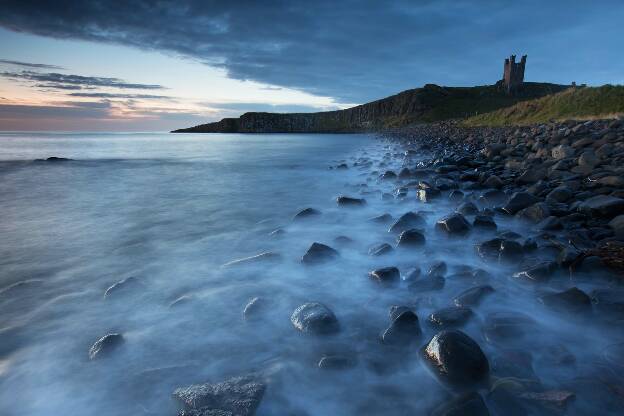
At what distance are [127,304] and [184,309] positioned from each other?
0.61m

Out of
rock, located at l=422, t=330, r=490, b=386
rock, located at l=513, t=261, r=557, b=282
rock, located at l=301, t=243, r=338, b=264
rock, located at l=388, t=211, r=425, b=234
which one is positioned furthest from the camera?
rock, located at l=388, t=211, r=425, b=234

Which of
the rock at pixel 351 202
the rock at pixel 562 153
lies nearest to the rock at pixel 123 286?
the rock at pixel 351 202

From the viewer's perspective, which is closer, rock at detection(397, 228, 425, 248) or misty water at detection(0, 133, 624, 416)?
misty water at detection(0, 133, 624, 416)

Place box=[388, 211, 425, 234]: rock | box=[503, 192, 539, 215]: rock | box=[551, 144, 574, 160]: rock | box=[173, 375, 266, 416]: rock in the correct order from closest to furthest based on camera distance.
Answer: box=[173, 375, 266, 416]: rock < box=[388, 211, 425, 234]: rock < box=[503, 192, 539, 215]: rock < box=[551, 144, 574, 160]: rock

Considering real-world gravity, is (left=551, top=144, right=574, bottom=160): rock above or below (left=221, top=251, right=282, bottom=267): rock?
above

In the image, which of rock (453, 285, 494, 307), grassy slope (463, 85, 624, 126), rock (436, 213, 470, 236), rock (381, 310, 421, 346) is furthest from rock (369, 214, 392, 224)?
grassy slope (463, 85, 624, 126)

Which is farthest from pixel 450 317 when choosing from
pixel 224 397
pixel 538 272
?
pixel 224 397

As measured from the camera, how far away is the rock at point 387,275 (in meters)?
3.78

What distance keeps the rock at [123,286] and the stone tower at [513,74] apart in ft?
452

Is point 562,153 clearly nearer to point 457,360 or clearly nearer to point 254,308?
point 457,360

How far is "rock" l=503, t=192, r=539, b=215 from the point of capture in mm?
5824

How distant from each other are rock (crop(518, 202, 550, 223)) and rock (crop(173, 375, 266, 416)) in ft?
16.0

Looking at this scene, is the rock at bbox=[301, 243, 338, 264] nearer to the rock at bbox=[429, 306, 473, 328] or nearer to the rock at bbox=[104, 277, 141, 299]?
the rock at bbox=[429, 306, 473, 328]

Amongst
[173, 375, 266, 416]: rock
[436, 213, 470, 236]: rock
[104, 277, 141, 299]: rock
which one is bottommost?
[104, 277, 141, 299]: rock
